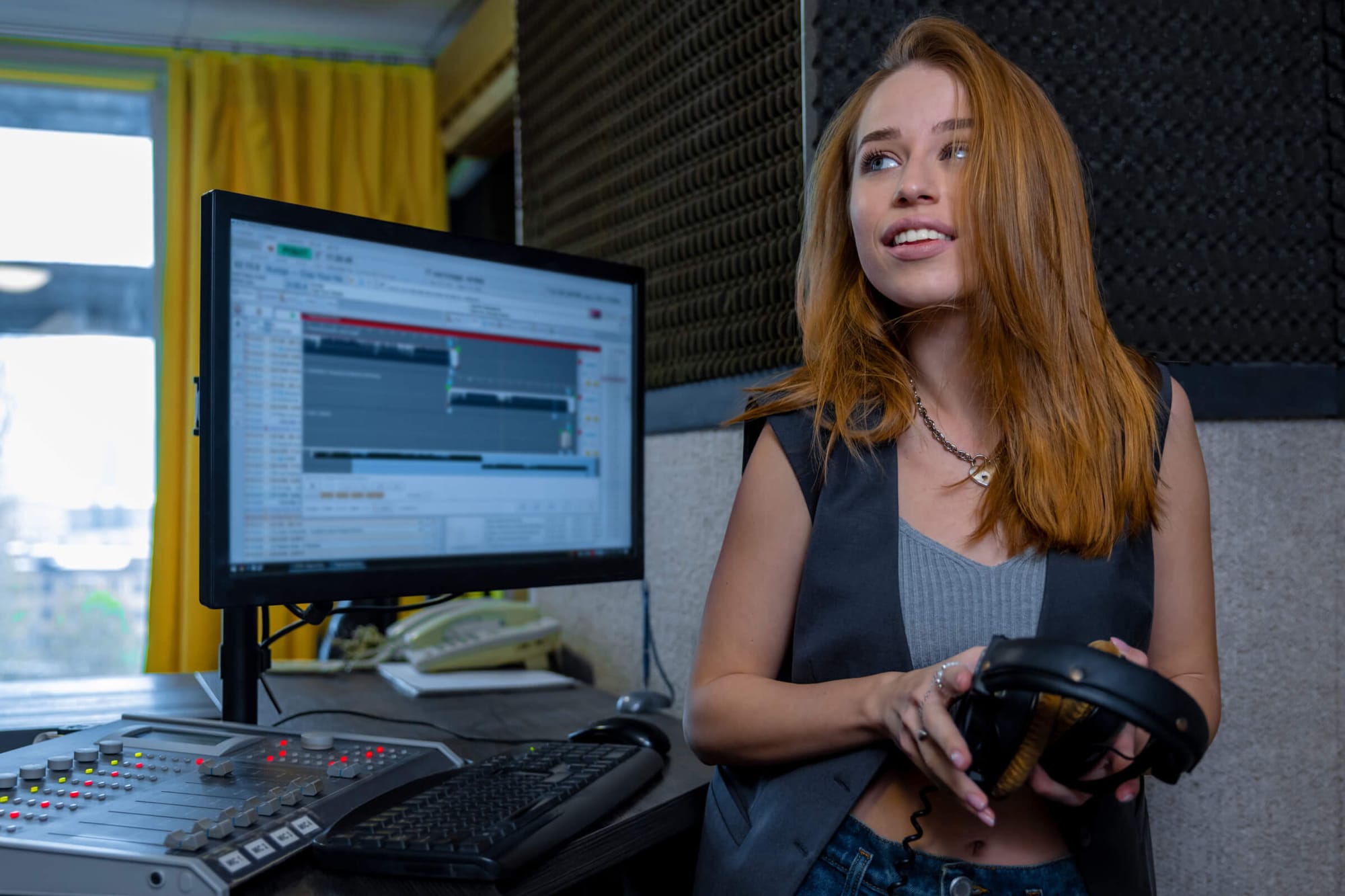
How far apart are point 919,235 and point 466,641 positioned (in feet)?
3.18

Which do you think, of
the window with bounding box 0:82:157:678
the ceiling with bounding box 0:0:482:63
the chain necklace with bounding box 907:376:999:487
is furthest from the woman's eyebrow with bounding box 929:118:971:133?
the window with bounding box 0:82:157:678

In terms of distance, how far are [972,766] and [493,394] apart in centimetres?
66

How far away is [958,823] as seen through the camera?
32.1 inches

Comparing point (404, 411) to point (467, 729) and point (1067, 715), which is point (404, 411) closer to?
point (467, 729)

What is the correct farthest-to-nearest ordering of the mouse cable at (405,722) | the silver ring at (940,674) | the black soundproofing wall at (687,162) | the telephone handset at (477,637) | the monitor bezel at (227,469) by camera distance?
the telephone handset at (477,637) < the black soundproofing wall at (687,162) < the mouse cable at (405,722) < the monitor bezel at (227,469) < the silver ring at (940,674)

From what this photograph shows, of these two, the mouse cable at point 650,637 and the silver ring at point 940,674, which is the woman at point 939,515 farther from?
the mouse cable at point 650,637

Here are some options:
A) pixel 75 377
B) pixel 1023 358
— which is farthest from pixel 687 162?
pixel 75 377

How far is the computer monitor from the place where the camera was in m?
0.92

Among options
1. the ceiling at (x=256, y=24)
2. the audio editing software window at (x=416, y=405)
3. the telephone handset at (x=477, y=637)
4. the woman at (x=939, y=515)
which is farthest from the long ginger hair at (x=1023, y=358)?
the ceiling at (x=256, y=24)

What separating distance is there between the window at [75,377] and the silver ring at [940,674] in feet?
10.6

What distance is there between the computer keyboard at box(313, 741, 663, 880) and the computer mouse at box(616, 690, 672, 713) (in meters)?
0.36

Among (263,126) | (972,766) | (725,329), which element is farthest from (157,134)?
(972,766)

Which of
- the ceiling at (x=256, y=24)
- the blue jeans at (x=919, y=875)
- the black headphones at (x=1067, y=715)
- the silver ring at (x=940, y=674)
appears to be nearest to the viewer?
the black headphones at (x=1067, y=715)

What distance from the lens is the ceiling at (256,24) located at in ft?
10.6
